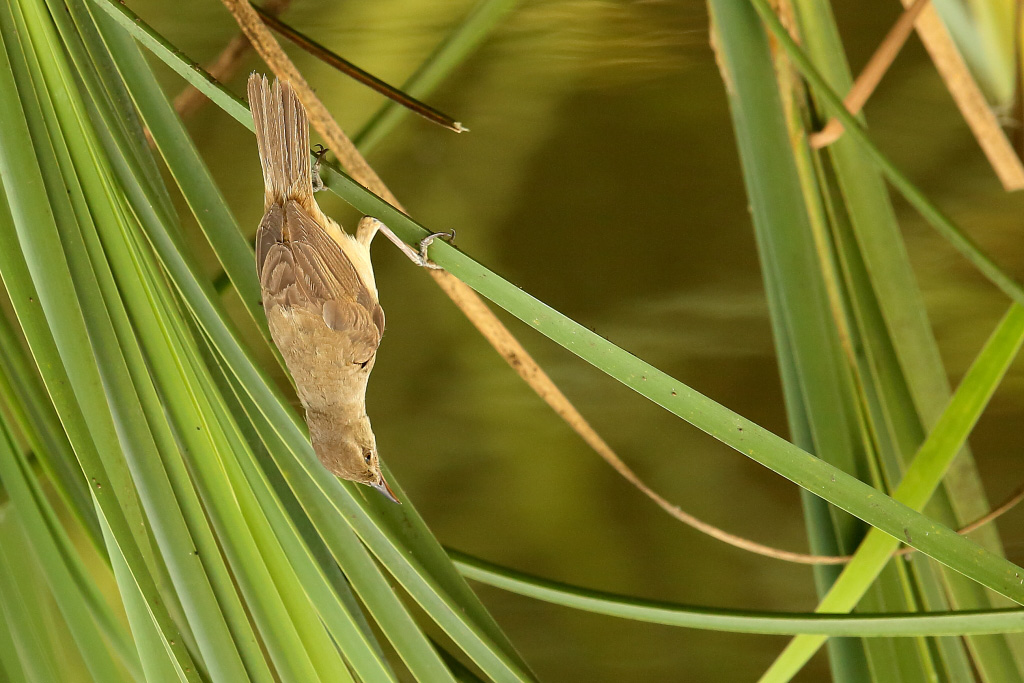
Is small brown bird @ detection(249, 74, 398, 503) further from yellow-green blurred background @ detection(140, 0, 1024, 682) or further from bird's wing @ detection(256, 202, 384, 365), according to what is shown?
yellow-green blurred background @ detection(140, 0, 1024, 682)

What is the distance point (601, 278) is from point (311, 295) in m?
0.98

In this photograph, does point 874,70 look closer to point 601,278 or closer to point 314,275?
point 601,278

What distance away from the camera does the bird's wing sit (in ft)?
3.60

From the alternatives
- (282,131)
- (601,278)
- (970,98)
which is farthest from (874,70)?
(282,131)

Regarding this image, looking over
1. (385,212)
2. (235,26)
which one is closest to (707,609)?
(385,212)

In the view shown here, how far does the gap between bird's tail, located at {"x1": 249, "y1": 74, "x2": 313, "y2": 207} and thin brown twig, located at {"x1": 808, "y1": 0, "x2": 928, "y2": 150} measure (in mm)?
872

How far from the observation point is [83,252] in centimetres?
85

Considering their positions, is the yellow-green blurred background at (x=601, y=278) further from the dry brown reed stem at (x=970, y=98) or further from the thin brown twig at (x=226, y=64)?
the dry brown reed stem at (x=970, y=98)

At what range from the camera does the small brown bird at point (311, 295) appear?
3.59ft

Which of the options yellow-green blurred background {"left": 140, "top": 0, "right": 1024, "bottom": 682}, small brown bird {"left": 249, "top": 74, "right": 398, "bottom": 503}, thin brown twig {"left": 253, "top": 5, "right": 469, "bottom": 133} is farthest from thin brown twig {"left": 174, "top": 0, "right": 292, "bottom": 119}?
small brown bird {"left": 249, "top": 74, "right": 398, "bottom": 503}

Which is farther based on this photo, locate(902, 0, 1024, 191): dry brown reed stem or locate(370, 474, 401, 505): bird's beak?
locate(902, 0, 1024, 191): dry brown reed stem

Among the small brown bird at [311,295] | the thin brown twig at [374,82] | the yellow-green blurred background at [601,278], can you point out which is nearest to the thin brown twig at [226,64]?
the yellow-green blurred background at [601,278]

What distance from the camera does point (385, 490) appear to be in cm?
102

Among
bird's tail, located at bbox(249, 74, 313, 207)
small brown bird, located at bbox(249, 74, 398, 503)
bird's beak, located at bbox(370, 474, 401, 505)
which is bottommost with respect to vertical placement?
bird's beak, located at bbox(370, 474, 401, 505)
